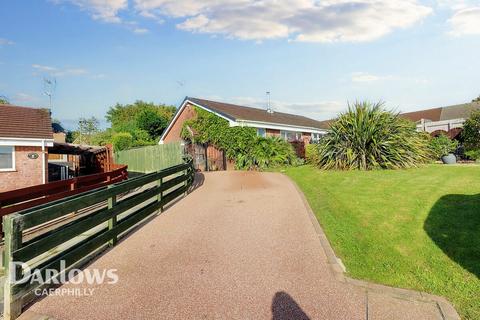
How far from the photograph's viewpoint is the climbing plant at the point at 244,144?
65.0ft

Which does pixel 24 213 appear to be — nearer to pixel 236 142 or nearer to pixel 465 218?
pixel 465 218

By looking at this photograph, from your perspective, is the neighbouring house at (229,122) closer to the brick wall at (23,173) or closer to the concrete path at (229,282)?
the brick wall at (23,173)

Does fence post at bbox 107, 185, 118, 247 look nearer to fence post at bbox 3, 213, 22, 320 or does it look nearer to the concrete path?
the concrete path

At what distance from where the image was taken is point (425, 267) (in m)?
4.63

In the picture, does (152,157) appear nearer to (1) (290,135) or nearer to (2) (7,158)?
(2) (7,158)

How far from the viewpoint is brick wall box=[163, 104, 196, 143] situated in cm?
2507

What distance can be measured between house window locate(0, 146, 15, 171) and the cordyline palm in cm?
1566

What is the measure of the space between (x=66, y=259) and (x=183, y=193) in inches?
263

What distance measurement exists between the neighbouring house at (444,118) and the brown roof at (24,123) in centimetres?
2499

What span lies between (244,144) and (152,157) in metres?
7.43

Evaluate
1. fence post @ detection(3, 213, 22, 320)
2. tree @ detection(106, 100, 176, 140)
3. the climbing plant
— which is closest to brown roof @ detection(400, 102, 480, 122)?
the climbing plant

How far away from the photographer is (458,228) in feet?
19.6

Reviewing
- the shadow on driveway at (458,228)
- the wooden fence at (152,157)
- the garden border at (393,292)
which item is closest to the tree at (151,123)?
the wooden fence at (152,157)

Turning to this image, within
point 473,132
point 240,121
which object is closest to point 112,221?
point 240,121
